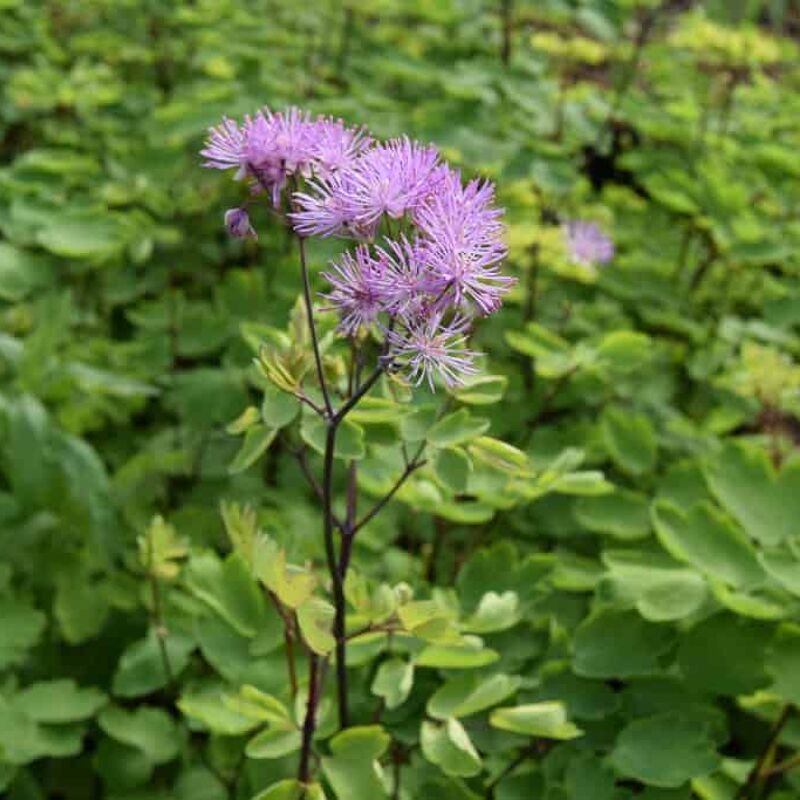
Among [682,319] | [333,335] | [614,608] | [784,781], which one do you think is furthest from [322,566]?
[682,319]

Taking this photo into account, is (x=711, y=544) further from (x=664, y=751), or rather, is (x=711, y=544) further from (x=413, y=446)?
(x=413, y=446)

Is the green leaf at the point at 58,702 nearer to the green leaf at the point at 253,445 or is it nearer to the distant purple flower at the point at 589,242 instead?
the green leaf at the point at 253,445

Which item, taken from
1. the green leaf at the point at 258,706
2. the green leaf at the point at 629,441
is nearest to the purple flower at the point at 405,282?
the green leaf at the point at 258,706

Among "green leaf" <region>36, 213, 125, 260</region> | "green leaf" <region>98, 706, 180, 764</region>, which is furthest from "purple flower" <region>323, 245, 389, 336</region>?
"green leaf" <region>36, 213, 125, 260</region>

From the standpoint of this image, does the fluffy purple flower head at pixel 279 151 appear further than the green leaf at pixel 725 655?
No

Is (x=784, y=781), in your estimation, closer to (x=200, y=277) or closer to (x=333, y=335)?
(x=333, y=335)

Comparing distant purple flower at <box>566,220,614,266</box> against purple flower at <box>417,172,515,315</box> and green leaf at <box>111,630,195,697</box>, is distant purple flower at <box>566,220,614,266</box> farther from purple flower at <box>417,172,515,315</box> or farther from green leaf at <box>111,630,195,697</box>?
Answer: purple flower at <box>417,172,515,315</box>

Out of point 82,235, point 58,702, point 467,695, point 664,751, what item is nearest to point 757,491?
point 664,751

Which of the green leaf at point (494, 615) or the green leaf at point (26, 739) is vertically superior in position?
the green leaf at point (494, 615)
